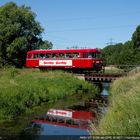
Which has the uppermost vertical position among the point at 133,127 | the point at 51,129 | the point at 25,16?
the point at 25,16

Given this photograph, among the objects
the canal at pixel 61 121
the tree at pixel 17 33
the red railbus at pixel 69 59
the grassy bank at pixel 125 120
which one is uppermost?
the tree at pixel 17 33

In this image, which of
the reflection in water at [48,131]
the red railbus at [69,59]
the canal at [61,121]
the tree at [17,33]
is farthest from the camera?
the tree at [17,33]

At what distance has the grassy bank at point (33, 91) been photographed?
24375mm

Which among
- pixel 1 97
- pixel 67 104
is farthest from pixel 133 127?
pixel 67 104

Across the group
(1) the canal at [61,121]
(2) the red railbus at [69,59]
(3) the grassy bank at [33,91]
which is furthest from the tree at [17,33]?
(1) the canal at [61,121]

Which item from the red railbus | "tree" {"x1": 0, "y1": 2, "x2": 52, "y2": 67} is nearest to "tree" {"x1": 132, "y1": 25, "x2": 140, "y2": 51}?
"tree" {"x1": 0, "y1": 2, "x2": 52, "y2": 67}

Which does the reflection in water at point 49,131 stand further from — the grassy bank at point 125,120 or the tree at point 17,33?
the tree at point 17,33

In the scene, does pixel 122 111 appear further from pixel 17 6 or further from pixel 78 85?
pixel 17 6

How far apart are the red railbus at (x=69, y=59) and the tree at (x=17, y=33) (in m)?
12.4

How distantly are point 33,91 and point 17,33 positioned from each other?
129ft

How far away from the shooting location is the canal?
1839 cm

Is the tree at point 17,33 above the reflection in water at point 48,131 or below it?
above

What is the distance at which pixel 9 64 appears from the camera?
229 feet

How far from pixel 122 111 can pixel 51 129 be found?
7805 millimetres
